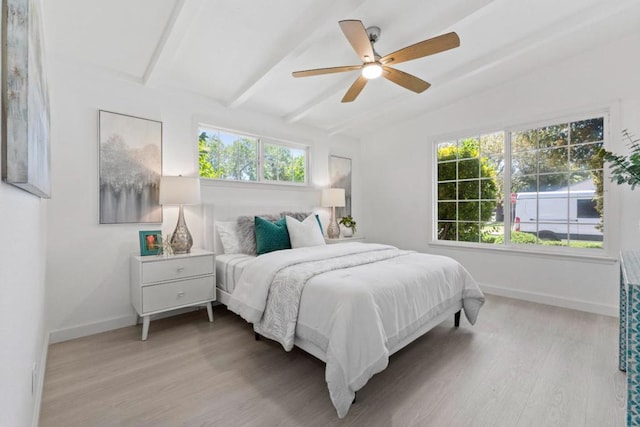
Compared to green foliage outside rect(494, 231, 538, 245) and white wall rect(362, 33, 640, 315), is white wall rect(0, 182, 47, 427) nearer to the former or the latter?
white wall rect(362, 33, 640, 315)

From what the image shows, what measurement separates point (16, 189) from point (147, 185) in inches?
83.4

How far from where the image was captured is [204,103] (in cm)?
344

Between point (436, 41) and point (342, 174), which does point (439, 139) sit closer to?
point (342, 174)

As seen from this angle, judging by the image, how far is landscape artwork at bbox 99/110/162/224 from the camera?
2.74 metres

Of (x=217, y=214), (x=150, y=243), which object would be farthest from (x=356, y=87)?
(x=150, y=243)

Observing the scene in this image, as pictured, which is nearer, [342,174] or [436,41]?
[436,41]

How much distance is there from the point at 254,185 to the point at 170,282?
5.46 ft

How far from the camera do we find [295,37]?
251 centimetres

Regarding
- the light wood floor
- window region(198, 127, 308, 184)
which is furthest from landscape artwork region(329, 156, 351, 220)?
the light wood floor

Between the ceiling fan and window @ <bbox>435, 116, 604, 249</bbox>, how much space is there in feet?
6.40

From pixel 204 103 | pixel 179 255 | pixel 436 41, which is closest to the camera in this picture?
pixel 436 41

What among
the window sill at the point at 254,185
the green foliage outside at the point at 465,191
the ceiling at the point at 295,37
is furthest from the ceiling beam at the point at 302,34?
the green foliage outside at the point at 465,191

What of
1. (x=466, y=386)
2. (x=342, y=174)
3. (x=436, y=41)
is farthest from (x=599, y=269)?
(x=342, y=174)

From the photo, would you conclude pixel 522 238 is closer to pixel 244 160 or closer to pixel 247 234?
pixel 247 234
